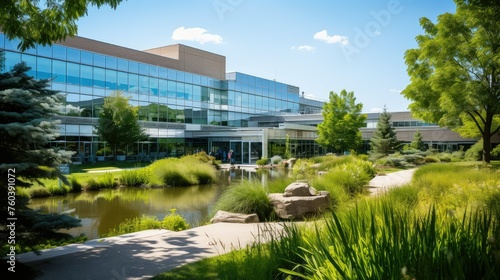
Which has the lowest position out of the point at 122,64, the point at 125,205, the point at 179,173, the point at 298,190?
the point at 125,205

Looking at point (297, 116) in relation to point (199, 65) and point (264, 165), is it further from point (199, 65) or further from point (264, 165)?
point (264, 165)

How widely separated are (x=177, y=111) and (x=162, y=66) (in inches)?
224

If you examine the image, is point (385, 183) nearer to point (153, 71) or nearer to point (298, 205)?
point (298, 205)

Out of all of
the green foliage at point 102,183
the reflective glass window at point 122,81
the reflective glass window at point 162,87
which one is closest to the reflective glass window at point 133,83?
the reflective glass window at point 122,81

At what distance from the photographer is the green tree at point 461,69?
817 inches

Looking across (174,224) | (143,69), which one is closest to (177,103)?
(143,69)

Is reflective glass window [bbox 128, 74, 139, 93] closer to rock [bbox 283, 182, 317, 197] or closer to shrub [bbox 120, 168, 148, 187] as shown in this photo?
shrub [bbox 120, 168, 148, 187]

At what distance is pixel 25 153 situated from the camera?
613 centimetres

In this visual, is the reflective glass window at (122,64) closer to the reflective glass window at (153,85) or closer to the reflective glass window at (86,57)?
the reflective glass window at (86,57)

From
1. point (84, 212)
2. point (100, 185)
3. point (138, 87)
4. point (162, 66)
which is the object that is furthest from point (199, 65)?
point (84, 212)

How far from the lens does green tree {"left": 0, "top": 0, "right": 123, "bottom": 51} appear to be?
6.67m

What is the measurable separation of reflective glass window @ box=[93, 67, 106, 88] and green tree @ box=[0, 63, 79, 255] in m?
32.7

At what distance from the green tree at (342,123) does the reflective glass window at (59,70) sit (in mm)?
25279

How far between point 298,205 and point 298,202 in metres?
0.08
